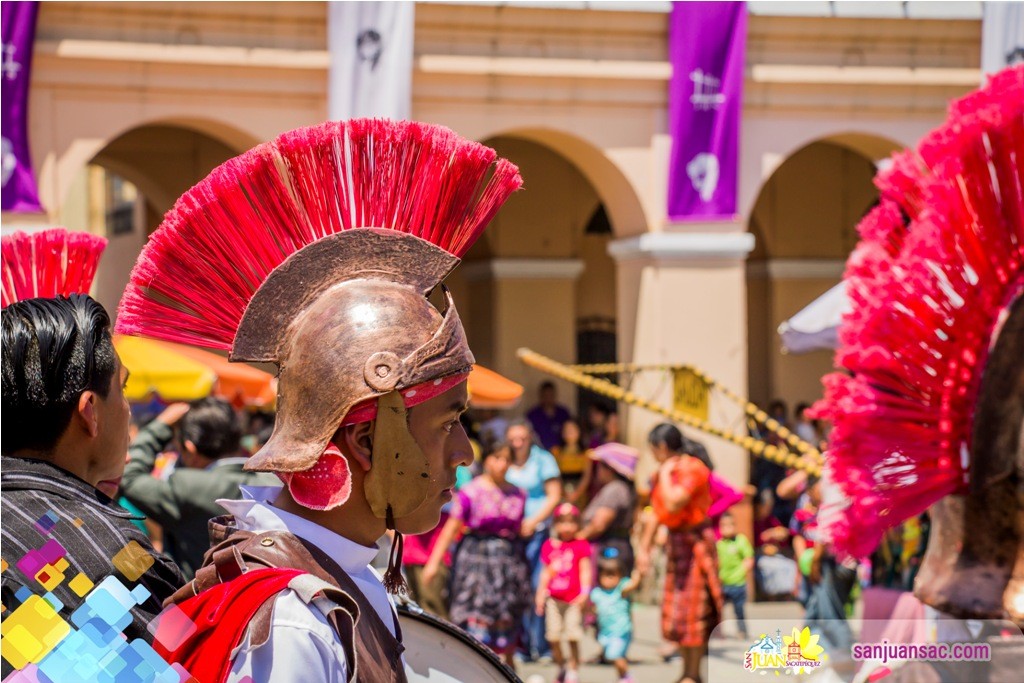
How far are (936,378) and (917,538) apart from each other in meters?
4.07

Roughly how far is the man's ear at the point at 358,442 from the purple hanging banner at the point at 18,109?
9230 millimetres

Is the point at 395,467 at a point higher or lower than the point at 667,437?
lower

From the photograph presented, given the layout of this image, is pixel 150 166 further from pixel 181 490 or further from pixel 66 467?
pixel 66 467

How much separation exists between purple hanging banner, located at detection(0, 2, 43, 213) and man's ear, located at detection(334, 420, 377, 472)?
9.23 meters

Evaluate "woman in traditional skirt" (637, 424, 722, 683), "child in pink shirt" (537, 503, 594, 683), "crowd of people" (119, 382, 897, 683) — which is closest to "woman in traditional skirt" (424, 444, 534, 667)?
"crowd of people" (119, 382, 897, 683)

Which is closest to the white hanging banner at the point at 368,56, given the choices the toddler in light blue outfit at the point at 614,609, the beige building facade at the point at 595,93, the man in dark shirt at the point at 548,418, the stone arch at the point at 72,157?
the beige building facade at the point at 595,93

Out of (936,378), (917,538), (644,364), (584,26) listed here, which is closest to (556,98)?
(584,26)

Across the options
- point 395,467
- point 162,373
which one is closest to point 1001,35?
point 162,373

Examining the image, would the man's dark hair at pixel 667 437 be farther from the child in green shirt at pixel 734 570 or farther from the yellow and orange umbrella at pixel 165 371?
the yellow and orange umbrella at pixel 165 371

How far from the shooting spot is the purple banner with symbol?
478 inches

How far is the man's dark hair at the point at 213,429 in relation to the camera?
539 cm

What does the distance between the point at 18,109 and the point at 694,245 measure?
18.5 ft

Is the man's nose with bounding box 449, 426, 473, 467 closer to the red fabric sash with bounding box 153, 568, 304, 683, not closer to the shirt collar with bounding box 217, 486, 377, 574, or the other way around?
the shirt collar with bounding box 217, 486, 377, 574

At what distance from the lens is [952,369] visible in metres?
2.63
